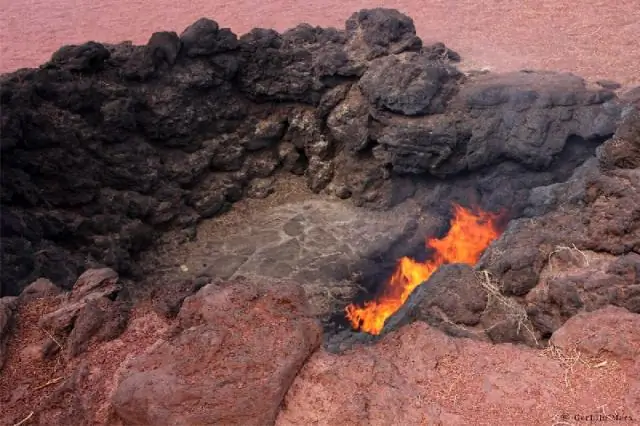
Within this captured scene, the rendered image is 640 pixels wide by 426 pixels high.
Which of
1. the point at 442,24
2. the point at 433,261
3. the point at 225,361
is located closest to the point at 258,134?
the point at 433,261

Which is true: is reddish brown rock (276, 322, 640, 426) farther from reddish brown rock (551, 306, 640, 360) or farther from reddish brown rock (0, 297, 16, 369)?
reddish brown rock (0, 297, 16, 369)

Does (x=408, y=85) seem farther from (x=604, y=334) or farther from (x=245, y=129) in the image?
(x=604, y=334)

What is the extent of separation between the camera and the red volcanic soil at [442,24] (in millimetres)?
14219

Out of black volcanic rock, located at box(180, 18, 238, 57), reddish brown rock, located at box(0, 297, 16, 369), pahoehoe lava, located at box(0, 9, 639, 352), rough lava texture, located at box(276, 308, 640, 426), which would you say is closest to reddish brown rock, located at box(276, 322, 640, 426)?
rough lava texture, located at box(276, 308, 640, 426)

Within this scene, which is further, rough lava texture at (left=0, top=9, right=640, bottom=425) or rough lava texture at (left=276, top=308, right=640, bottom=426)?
rough lava texture at (left=0, top=9, right=640, bottom=425)

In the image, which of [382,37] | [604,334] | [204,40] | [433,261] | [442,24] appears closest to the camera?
[604,334]

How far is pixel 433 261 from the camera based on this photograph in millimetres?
10258

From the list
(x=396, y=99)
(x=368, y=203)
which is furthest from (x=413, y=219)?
(x=396, y=99)

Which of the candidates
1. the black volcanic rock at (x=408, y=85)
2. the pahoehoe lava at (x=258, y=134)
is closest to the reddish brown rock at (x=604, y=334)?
the pahoehoe lava at (x=258, y=134)

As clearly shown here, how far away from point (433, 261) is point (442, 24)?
365 inches

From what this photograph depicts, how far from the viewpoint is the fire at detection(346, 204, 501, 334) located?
30.8ft

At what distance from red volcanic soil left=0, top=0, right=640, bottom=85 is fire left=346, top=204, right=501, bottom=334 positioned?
15.4 feet

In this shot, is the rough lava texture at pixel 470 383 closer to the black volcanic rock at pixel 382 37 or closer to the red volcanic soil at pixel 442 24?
the black volcanic rock at pixel 382 37

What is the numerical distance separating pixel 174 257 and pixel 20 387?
6.97 metres
